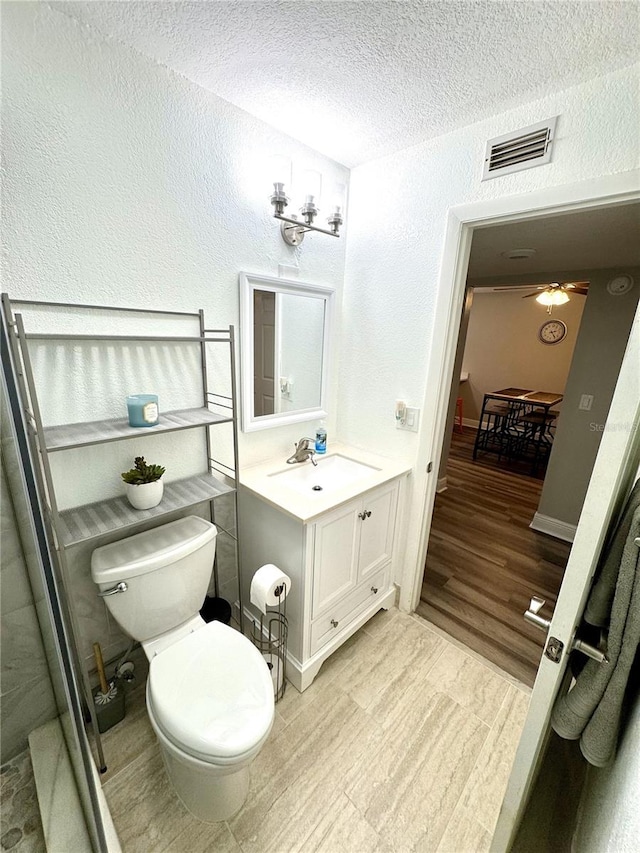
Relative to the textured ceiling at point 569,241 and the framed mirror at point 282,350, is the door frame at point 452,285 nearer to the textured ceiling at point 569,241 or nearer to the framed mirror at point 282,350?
the textured ceiling at point 569,241

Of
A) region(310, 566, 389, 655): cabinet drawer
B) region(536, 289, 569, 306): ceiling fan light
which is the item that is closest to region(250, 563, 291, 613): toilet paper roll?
region(310, 566, 389, 655): cabinet drawer

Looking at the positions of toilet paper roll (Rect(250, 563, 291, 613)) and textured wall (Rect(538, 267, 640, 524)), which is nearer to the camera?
toilet paper roll (Rect(250, 563, 291, 613))

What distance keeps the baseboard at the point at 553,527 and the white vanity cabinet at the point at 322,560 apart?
5.90 ft

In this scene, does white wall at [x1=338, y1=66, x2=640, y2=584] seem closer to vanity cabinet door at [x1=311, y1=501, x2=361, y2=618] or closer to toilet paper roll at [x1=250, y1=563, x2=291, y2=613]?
vanity cabinet door at [x1=311, y1=501, x2=361, y2=618]

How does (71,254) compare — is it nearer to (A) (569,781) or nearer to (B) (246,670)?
(B) (246,670)

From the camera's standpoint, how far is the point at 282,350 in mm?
1792

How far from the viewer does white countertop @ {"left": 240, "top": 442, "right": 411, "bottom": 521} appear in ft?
4.54

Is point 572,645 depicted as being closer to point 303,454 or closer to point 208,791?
→ point 208,791

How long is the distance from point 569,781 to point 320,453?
160 cm

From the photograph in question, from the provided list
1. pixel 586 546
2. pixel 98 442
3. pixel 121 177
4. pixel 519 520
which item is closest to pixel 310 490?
pixel 98 442

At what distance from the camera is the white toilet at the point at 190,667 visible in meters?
0.98

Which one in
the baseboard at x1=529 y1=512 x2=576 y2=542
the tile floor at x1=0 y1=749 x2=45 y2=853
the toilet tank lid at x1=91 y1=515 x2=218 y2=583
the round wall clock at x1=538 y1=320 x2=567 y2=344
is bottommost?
the tile floor at x1=0 y1=749 x2=45 y2=853

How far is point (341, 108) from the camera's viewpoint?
134 cm

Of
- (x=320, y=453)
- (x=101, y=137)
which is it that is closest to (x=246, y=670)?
(x=320, y=453)
